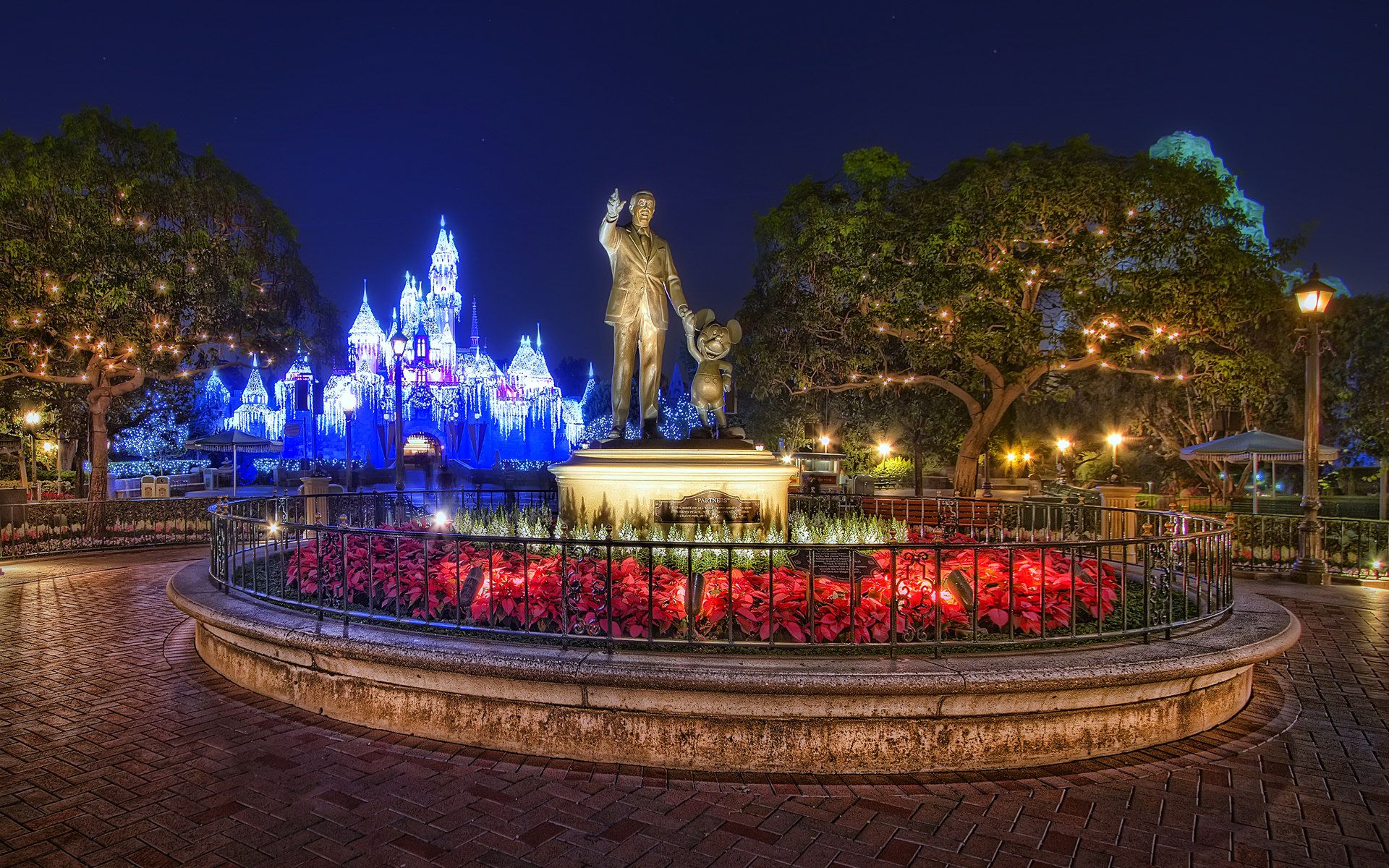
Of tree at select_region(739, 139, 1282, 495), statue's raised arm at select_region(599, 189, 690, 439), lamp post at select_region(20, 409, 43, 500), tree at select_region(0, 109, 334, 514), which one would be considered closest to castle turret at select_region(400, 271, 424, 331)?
lamp post at select_region(20, 409, 43, 500)

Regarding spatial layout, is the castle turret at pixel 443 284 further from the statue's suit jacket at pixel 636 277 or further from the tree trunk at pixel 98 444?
the statue's suit jacket at pixel 636 277

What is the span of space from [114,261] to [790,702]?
19.2m

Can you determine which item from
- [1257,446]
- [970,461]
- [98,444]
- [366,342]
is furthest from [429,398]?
[1257,446]

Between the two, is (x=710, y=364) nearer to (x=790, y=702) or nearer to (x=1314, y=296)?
(x=790, y=702)

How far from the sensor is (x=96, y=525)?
15844 mm

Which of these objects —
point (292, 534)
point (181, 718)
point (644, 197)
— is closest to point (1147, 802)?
point (181, 718)

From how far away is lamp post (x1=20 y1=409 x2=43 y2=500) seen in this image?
23367mm

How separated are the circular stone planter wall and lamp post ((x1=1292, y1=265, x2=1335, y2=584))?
9.03m

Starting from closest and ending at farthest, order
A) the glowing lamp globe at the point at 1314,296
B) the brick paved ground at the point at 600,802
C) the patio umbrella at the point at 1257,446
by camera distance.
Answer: the brick paved ground at the point at 600,802, the glowing lamp globe at the point at 1314,296, the patio umbrella at the point at 1257,446

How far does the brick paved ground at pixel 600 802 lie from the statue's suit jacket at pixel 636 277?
20.1 feet

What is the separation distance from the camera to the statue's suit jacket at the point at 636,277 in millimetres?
9562

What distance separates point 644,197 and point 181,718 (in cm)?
734

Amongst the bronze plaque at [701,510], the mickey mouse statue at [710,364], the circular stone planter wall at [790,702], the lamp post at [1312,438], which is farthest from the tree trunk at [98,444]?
the lamp post at [1312,438]

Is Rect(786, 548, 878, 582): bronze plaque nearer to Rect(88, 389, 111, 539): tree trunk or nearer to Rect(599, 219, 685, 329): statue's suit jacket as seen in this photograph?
Rect(599, 219, 685, 329): statue's suit jacket
